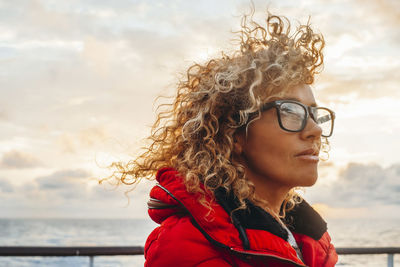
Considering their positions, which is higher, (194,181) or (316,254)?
(194,181)

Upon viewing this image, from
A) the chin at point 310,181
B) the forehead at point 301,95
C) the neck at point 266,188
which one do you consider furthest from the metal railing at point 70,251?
the forehead at point 301,95

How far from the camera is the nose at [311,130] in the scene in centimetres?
169

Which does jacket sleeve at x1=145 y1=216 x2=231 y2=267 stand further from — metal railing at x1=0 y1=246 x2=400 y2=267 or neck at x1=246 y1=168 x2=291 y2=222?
metal railing at x1=0 y1=246 x2=400 y2=267

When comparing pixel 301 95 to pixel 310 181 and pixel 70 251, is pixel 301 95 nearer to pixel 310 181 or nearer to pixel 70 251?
pixel 310 181

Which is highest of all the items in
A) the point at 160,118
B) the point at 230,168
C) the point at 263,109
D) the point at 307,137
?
the point at 160,118

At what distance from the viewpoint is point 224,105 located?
1774 mm

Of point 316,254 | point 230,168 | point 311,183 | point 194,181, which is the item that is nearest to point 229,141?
point 230,168

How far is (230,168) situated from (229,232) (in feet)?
1.00

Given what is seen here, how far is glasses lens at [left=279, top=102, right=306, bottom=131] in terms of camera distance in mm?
1673

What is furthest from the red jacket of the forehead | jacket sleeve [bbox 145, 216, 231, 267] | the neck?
the forehead

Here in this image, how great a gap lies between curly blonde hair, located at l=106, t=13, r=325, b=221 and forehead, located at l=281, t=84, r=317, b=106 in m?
0.02

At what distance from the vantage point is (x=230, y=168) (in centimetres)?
166

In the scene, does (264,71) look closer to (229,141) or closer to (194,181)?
(229,141)

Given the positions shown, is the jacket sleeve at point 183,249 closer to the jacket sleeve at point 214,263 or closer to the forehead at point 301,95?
the jacket sleeve at point 214,263
